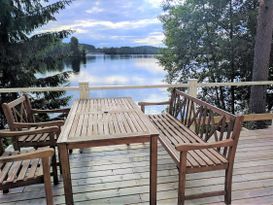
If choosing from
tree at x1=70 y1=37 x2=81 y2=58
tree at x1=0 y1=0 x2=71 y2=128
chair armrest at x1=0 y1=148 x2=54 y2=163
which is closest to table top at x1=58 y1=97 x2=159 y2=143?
chair armrest at x1=0 y1=148 x2=54 y2=163

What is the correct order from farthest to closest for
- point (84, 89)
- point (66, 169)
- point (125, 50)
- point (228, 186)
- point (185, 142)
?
point (125, 50), point (84, 89), point (185, 142), point (228, 186), point (66, 169)

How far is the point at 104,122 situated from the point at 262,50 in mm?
4088

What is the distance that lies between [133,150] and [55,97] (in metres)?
Answer: 6.28

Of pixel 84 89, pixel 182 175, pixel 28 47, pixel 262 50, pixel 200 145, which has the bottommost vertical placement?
pixel 182 175

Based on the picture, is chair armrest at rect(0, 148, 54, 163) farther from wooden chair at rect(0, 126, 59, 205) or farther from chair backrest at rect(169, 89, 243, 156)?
chair backrest at rect(169, 89, 243, 156)

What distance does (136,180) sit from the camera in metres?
2.71

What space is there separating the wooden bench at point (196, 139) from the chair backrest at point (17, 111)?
5.23 ft

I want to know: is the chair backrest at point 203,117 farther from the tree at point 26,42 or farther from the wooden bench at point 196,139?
the tree at point 26,42

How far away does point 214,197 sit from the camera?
7.95ft

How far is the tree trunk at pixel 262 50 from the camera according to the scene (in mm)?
4844

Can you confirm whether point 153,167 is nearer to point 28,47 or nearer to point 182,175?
point 182,175

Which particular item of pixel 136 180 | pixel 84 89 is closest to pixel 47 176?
pixel 136 180

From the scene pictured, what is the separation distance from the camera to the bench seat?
219 cm

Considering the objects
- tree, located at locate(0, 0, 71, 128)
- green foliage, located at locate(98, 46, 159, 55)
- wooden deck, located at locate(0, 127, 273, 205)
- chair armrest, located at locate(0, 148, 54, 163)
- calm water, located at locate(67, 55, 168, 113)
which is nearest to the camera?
chair armrest, located at locate(0, 148, 54, 163)
